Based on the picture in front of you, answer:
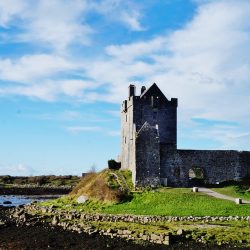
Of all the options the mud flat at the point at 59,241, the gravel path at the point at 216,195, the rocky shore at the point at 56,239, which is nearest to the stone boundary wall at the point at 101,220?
the rocky shore at the point at 56,239

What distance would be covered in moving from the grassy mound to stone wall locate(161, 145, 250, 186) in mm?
4730

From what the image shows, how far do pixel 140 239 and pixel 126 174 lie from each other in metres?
23.2

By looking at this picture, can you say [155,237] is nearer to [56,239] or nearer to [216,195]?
[56,239]

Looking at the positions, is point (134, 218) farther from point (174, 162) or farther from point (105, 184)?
point (174, 162)

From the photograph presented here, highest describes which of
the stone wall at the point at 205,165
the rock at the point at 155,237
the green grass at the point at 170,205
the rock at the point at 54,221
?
the stone wall at the point at 205,165

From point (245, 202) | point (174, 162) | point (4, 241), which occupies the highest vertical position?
point (174, 162)

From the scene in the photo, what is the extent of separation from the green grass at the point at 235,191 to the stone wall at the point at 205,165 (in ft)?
9.14

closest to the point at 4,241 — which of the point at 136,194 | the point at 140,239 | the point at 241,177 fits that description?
the point at 140,239

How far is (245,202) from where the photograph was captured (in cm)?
4353

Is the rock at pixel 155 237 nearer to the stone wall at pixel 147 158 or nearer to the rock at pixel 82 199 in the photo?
the rock at pixel 82 199

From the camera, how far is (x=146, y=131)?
173 ft

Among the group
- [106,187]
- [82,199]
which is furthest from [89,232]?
[82,199]

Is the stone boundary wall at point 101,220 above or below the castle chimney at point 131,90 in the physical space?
below

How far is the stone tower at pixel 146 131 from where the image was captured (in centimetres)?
5247
